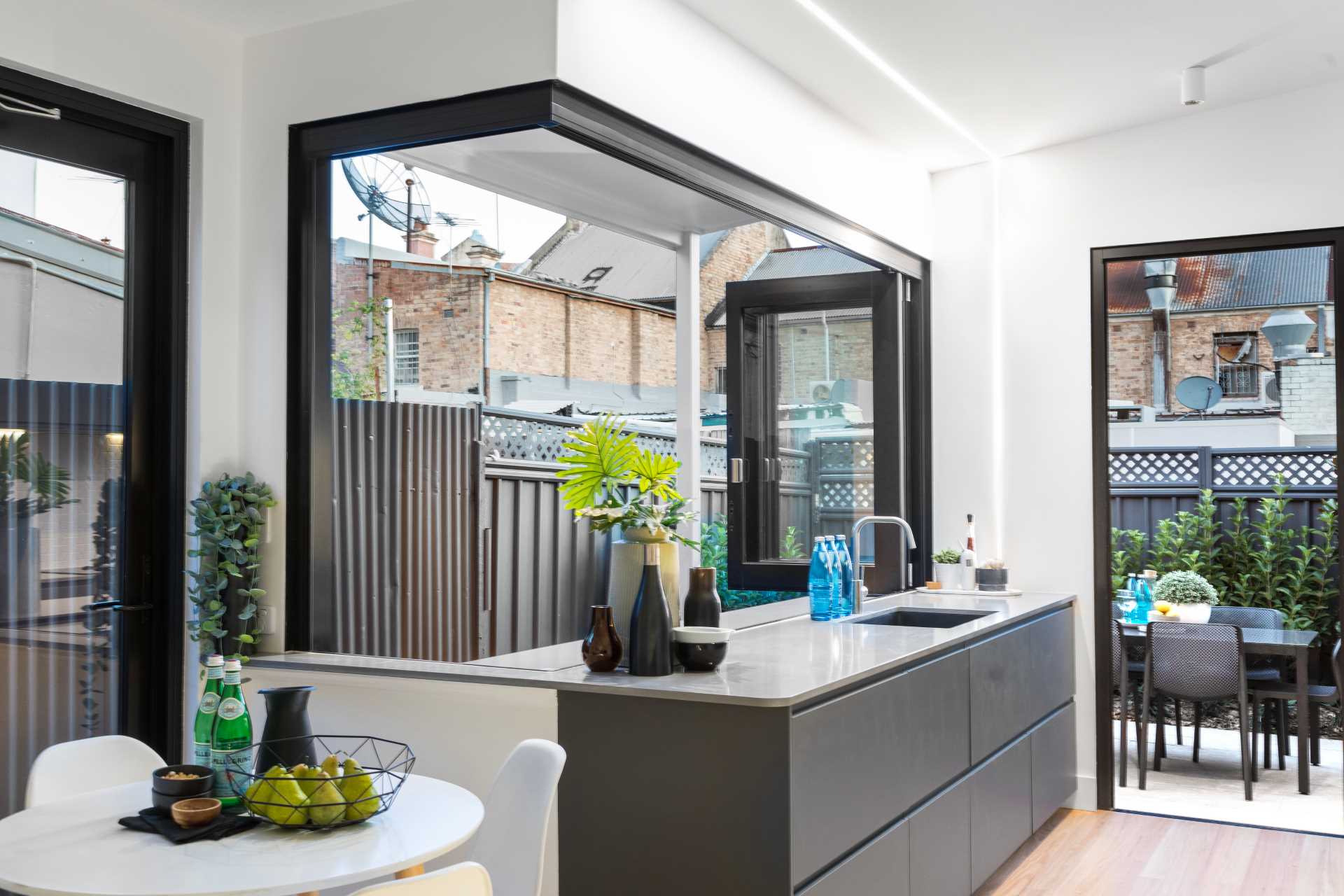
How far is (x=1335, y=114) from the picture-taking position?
457 centimetres

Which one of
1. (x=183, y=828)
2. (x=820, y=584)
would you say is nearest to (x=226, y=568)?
(x=183, y=828)

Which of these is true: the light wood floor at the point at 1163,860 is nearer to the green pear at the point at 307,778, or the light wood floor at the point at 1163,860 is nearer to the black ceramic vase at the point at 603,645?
the black ceramic vase at the point at 603,645

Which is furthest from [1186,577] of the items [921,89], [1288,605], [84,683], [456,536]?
[84,683]

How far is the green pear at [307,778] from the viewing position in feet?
6.68

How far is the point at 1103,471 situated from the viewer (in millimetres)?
4996

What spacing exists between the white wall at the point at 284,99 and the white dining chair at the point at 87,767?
0.57 meters

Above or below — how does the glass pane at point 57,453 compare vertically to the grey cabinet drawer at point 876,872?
above

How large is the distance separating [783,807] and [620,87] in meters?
1.81

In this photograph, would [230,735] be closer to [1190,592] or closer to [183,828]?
[183,828]

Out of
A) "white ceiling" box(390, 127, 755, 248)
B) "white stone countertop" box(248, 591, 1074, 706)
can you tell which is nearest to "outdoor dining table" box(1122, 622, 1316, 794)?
"white stone countertop" box(248, 591, 1074, 706)

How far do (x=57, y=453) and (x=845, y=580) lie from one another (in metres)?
2.53

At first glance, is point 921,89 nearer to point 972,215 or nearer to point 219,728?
point 972,215

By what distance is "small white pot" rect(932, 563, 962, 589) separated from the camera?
197 inches

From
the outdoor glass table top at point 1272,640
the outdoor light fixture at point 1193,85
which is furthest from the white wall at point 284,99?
the outdoor glass table top at point 1272,640
